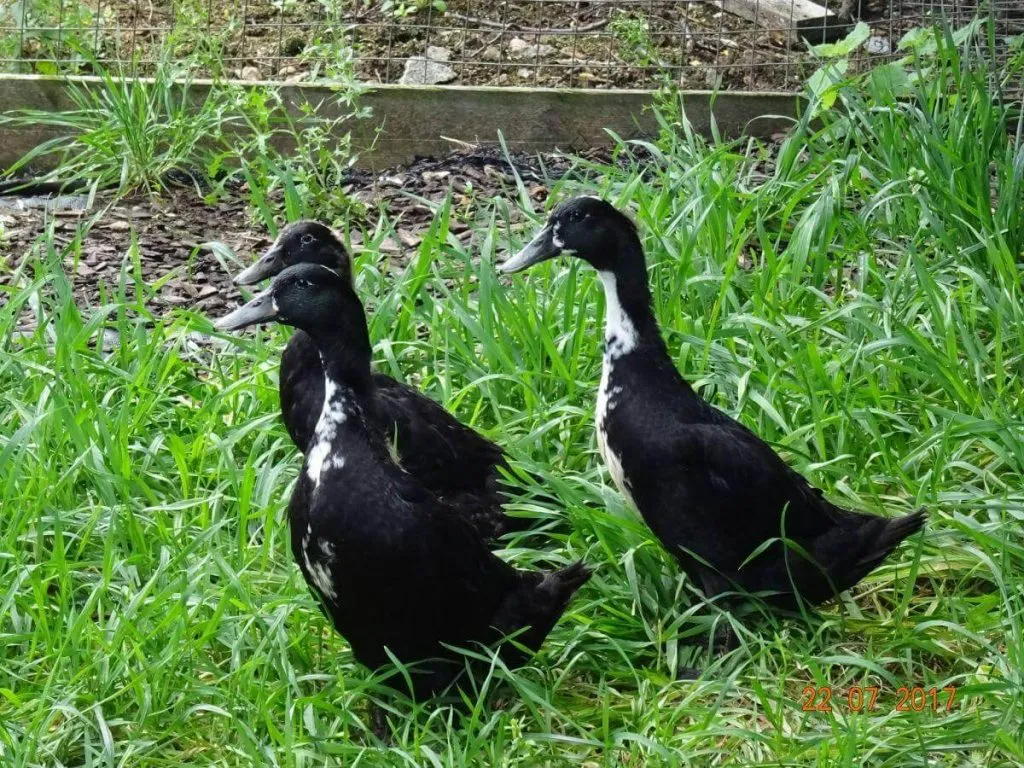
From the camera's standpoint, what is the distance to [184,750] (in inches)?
136

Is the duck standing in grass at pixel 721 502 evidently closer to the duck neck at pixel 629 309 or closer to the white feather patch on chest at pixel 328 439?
the duck neck at pixel 629 309

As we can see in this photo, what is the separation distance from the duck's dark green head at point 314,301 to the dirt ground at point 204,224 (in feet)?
5.99

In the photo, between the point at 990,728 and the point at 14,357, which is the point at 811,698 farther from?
the point at 14,357

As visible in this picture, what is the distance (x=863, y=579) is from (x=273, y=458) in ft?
5.90

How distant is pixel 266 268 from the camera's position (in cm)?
470

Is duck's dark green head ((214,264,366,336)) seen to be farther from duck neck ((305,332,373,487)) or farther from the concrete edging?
the concrete edging

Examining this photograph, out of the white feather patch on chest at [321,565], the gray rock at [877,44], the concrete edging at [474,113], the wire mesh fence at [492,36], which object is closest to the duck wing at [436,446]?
the white feather patch on chest at [321,565]

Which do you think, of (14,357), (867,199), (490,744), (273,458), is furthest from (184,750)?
(867,199)

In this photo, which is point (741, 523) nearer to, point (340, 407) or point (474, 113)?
point (340, 407)

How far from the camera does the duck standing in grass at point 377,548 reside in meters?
3.34

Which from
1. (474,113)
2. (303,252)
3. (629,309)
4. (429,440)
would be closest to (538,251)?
(629,309)

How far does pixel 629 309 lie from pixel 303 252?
119 centimetres

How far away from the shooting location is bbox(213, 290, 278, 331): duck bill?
3.60 metres

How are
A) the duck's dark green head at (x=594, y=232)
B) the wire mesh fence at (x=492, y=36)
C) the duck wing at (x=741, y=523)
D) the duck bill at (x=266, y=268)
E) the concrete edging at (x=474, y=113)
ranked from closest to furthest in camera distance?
the duck wing at (x=741, y=523) < the duck's dark green head at (x=594, y=232) < the duck bill at (x=266, y=268) < the concrete edging at (x=474, y=113) < the wire mesh fence at (x=492, y=36)
